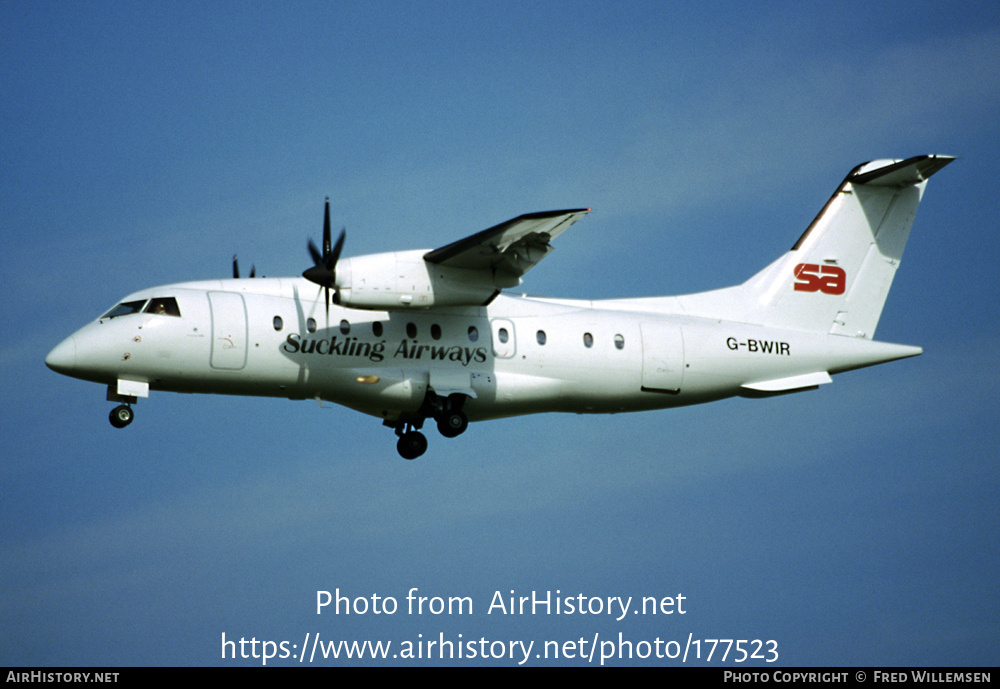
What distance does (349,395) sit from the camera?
23500 millimetres

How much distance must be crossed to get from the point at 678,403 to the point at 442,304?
5.68 metres

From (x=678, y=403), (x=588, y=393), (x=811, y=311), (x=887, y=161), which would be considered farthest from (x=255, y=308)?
(x=887, y=161)

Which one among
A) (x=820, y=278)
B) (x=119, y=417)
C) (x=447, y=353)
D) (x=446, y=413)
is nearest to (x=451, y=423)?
(x=446, y=413)

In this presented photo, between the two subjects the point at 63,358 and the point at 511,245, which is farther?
the point at 511,245

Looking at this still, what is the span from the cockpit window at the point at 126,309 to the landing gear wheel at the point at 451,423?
19.2 feet

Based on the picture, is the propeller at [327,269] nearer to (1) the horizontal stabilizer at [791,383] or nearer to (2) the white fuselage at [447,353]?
(2) the white fuselage at [447,353]

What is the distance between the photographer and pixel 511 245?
23062mm

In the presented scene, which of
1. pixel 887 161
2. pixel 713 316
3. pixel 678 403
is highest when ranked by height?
pixel 887 161

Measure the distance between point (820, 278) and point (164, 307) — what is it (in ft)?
45.3

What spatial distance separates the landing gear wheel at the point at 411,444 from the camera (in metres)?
24.9

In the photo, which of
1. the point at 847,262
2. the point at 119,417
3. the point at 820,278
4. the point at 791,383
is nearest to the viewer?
the point at 119,417

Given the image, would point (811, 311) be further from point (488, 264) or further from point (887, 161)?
point (488, 264)

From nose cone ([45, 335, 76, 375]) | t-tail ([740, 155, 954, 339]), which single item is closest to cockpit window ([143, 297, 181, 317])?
nose cone ([45, 335, 76, 375])

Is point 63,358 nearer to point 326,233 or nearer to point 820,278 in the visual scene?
point 326,233
